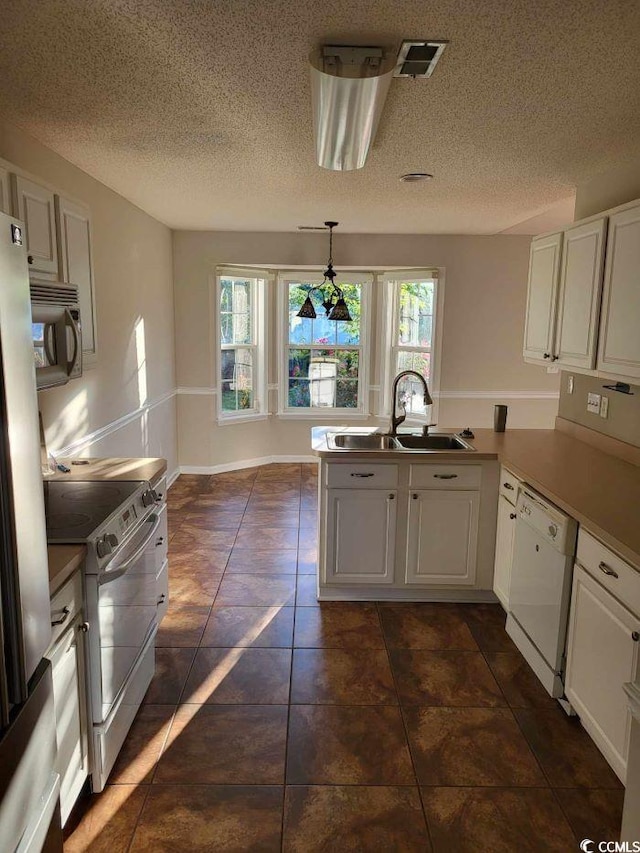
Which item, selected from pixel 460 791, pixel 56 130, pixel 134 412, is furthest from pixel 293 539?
pixel 56 130

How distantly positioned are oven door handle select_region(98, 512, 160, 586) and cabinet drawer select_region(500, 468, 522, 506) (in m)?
1.74

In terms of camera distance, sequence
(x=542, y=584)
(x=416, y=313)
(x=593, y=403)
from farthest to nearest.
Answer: (x=416, y=313) → (x=593, y=403) → (x=542, y=584)

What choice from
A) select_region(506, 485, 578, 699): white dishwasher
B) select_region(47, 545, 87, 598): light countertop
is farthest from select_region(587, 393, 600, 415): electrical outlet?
select_region(47, 545, 87, 598): light countertop

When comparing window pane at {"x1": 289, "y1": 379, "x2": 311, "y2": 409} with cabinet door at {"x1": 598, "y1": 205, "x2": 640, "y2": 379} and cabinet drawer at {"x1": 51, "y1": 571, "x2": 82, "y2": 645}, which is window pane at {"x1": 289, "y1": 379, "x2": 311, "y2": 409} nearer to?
cabinet door at {"x1": 598, "y1": 205, "x2": 640, "y2": 379}

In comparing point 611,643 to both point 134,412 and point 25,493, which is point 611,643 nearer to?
point 25,493

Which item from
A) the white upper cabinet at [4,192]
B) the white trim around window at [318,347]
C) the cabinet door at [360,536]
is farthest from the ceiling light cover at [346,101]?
the white trim around window at [318,347]

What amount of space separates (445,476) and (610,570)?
1.28m

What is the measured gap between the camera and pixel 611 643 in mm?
2010

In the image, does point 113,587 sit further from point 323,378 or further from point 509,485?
point 323,378

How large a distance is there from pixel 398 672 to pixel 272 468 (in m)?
3.83

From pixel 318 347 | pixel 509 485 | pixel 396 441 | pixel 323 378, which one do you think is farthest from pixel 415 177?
pixel 323 378

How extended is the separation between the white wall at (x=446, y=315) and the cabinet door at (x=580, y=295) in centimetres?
273

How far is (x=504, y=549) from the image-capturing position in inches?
125

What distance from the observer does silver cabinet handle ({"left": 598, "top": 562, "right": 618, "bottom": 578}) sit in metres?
2.01
